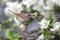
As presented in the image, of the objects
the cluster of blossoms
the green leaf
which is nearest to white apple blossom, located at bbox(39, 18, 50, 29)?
the cluster of blossoms

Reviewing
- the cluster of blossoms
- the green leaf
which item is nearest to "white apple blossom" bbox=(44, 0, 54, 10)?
the cluster of blossoms

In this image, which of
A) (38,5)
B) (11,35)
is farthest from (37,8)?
(11,35)

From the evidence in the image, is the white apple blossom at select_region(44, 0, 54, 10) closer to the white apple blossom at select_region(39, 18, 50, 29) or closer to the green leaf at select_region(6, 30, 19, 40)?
the white apple blossom at select_region(39, 18, 50, 29)

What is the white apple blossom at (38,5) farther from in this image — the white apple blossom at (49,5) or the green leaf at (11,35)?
the green leaf at (11,35)

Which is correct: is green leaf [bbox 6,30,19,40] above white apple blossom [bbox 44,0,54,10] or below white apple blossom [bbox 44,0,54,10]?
below

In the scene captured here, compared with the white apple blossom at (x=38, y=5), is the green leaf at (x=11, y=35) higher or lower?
lower

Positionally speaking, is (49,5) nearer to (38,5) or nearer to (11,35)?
(38,5)

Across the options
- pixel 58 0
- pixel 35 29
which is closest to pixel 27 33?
pixel 35 29

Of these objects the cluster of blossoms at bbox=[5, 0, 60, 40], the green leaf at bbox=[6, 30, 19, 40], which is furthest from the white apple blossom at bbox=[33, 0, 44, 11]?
the green leaf at bbox=[6, 30, 19, 40]

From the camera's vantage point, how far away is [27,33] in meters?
0.69

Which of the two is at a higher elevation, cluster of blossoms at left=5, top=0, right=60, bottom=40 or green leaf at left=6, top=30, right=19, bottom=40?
cluster of blossoms at left=5, top=0, right=60, bottom=40

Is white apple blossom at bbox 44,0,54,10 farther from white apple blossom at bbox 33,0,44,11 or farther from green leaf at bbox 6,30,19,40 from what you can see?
green leaf at bbox 6,30,19,40

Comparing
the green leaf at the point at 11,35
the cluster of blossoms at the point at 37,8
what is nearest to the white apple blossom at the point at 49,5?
the cluster of blossoms at the point at 37,8

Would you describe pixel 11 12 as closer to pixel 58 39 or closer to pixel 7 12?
pixel 7 12
